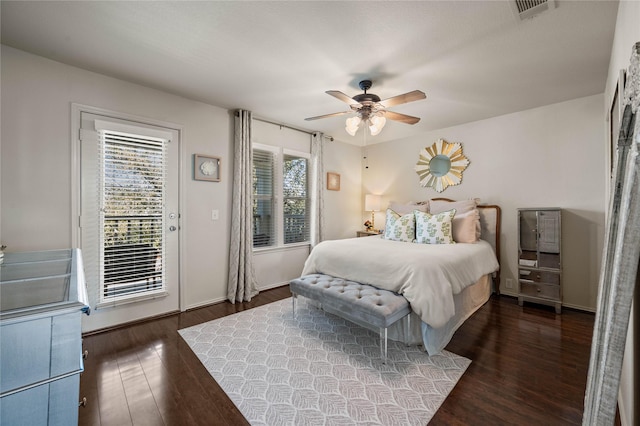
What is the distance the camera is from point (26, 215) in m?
2.23

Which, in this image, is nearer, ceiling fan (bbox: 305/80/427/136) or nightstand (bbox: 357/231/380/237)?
ceiling fan (bbox: 305/80/427/136)

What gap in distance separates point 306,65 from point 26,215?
109 inches

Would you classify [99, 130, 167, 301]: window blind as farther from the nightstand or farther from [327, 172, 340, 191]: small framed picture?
the nightstand

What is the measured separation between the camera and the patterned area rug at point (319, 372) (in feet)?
5.16

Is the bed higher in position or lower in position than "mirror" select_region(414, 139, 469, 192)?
lower

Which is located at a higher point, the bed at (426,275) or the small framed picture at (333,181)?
the small framed picture at (333,181)

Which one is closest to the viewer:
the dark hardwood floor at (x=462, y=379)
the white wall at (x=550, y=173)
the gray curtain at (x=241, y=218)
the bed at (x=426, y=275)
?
the dark hardwood floor at (x=462, y=379)

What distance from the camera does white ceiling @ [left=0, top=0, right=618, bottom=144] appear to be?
174 centimetres

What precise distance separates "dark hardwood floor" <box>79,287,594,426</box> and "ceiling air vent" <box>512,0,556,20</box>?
252 centimetres

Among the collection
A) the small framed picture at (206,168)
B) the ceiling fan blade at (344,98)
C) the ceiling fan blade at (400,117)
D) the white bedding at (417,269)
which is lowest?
the white bedding at (417,269)

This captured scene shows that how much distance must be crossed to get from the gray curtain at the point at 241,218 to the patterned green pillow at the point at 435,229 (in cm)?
230

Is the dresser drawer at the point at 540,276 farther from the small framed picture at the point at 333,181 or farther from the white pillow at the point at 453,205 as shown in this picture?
the small framed picture at the point at 333,181

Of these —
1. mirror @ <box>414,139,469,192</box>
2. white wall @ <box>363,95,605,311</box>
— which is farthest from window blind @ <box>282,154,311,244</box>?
white wall @ <box>363,95,605,311</box>

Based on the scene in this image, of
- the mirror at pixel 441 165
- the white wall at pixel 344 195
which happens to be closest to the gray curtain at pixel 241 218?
the white wall at pixel 344 195
